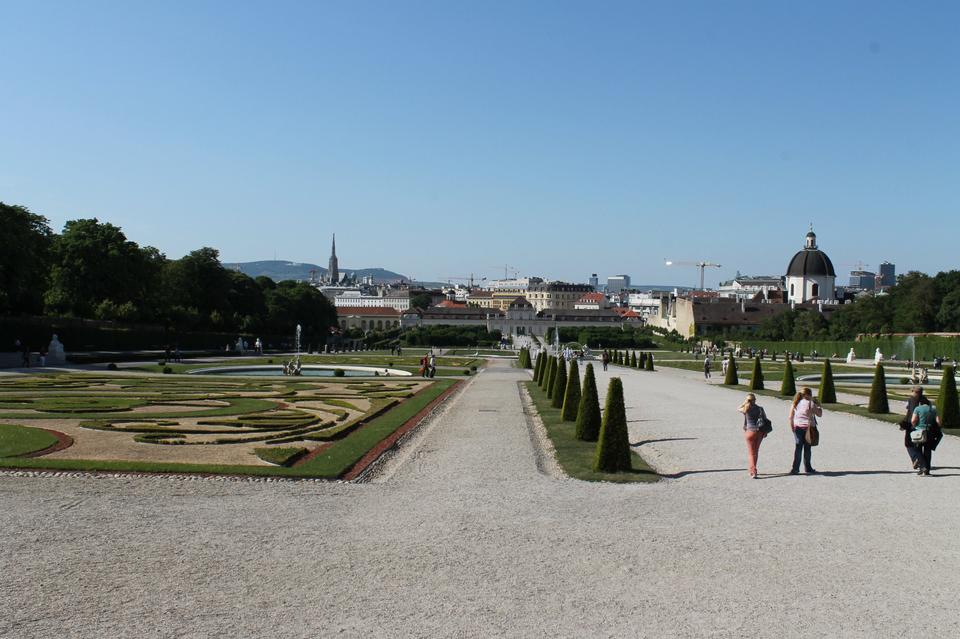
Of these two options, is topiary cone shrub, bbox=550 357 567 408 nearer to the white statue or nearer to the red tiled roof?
the white statue

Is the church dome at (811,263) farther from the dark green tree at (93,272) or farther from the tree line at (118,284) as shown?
the dark green tree at (93,272)

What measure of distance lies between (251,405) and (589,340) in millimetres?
88097

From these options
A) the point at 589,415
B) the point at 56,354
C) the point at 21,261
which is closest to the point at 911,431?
the point at 589,415

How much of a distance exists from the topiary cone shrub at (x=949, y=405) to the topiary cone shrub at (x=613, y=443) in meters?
9.63

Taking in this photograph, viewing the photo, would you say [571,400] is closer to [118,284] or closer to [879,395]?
[879,395]

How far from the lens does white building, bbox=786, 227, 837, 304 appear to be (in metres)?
137

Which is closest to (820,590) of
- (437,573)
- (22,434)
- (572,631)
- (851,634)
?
(851,634)

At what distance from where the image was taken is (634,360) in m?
52.2

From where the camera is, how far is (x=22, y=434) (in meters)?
15.3

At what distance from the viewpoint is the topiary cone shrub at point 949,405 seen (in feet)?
63.0

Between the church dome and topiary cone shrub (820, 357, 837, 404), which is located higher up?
the church dome

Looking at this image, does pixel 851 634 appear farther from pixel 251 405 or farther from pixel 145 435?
pixel 251 405

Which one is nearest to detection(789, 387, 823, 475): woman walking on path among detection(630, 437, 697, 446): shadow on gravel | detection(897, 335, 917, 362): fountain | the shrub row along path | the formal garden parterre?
the shrub row along path

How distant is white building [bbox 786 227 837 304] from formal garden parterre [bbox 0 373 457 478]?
391ft
